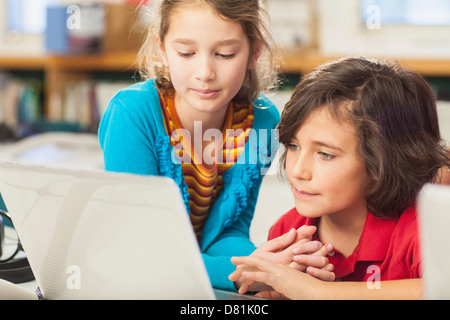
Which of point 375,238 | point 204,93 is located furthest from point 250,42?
point 375,238

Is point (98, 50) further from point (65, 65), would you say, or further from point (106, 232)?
point (106, 232)

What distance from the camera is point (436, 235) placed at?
0.51 m

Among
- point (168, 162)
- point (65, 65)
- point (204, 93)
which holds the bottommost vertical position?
point (65, 65)

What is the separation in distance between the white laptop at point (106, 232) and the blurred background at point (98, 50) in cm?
154

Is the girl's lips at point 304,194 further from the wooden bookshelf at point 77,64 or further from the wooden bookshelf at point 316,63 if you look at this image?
the wooden bookshelf at point 77,64

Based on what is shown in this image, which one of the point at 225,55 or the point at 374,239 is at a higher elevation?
the point at 225,55

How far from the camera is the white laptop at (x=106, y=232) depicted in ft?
2.03

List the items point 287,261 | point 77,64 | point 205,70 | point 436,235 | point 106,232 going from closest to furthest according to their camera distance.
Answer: point 436,235, point 106,232, point 287,261, point 205,70, point 77,64

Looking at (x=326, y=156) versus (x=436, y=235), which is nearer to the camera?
(x=436, y=235)

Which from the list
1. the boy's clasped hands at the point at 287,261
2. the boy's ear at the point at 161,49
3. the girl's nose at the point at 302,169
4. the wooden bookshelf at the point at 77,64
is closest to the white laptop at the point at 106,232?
the boy's clasped hands at the point at 287,261

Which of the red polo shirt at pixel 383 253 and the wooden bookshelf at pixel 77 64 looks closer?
the red polo shirt at pixel 383 253

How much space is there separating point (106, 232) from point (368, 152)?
44 cm

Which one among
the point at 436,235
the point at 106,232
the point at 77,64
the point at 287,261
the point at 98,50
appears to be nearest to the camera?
the point at 436,235

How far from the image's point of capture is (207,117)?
116 cm
